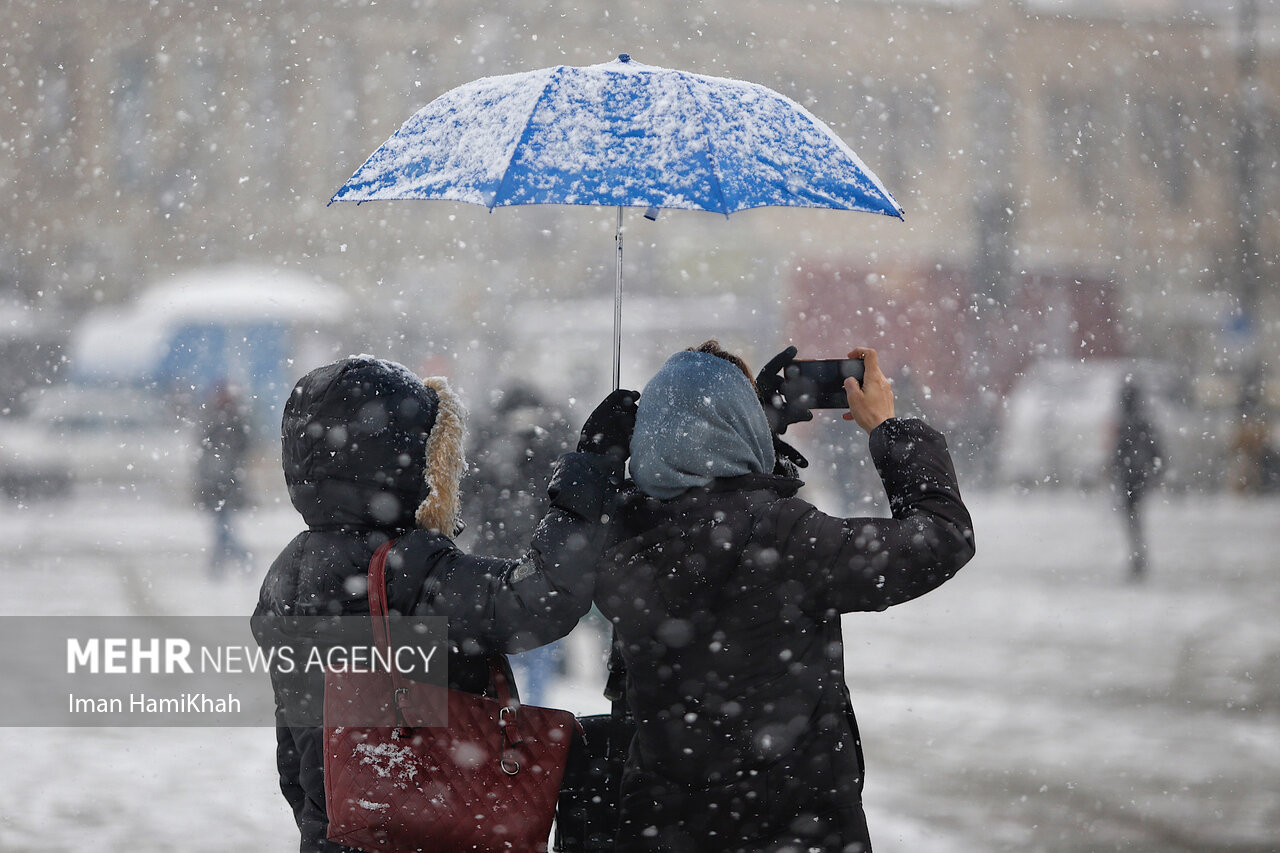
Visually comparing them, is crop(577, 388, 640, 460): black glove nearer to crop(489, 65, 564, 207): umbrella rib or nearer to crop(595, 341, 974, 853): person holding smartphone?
crop(595, 341, 974, 853): person holding smartphone

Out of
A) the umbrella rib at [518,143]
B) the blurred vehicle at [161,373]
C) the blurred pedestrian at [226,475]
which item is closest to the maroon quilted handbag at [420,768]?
the umbrella rib at [518,143]

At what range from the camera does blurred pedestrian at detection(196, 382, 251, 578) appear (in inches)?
404

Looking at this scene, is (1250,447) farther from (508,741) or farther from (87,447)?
(508,741)

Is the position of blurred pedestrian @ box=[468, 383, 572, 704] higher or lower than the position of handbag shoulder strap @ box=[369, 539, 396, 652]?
lower

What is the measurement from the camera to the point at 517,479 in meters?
4.64

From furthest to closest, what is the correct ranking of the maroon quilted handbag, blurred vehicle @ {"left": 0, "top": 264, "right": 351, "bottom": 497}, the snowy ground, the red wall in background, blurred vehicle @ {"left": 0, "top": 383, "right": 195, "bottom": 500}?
the red wall in background, blurred vehicle @ {"left": 0, "top": 264, "right": 351, "bottom": 497}, blurred vehicle @ {"left": 0, "top": 383, "right": 195, "bottom": 500}, the snowy ground, the maroon quilted handbag

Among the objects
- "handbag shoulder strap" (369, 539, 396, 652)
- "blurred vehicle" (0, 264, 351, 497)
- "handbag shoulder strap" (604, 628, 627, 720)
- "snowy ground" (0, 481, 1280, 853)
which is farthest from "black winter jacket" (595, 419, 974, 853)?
Result: "blurred vehicle" (0, 264, 351, 497)

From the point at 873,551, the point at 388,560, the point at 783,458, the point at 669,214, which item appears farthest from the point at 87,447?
the point at 873,551

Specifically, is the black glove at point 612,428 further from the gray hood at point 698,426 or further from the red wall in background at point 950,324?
the red wall in background at point 950,324

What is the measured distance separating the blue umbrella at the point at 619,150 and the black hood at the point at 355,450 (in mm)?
392

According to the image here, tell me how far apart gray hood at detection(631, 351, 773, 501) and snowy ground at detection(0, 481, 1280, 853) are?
2.56 m

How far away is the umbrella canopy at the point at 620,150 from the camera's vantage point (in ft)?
7.23

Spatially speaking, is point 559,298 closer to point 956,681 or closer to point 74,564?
point 74,564

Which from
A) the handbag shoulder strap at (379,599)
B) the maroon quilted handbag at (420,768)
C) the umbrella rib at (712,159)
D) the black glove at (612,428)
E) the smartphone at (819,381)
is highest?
the umbrella rib at (712,159)
